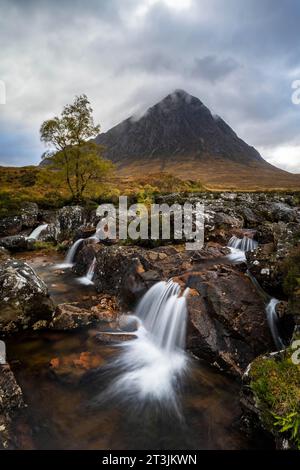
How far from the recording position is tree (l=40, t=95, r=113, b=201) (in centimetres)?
2788

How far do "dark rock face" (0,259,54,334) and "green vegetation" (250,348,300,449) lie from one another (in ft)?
24.2

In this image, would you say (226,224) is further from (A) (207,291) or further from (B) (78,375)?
(B) (78,375)

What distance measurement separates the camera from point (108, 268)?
569 inches

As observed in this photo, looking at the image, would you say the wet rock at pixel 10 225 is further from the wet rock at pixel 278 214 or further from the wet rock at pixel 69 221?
the wet rock at pixel 278 214

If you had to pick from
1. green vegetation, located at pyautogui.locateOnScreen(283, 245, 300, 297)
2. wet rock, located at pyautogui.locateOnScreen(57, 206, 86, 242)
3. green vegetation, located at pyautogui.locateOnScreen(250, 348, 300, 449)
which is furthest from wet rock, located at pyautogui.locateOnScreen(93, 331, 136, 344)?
wet rock, located at pyautogui.locateOnScreen(57, 206, 86, 242)

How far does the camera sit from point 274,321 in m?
8.77

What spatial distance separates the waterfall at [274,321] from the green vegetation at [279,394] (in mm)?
2793

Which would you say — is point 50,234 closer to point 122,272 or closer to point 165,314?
point 122,272

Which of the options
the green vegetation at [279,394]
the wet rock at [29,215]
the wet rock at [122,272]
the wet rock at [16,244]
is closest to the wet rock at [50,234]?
the wet rock at [16,244]

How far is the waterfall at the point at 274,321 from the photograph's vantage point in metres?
8.55

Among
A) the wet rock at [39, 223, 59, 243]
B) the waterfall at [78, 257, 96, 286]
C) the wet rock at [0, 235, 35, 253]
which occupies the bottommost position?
the waterfall at [78, 257, 96, 286]

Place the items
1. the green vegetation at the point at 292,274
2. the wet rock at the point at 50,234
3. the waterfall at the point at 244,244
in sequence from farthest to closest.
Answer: the wet rock at the point at 50,234
the waterfall at the point at 244,244
the green vegetation at the point at 292,274

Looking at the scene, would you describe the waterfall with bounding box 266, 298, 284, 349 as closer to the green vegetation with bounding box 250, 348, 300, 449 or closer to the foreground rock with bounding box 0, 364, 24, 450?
the green vegetation with bounding box 250, 348, 300, 449

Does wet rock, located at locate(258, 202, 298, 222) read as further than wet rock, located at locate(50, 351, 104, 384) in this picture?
Yes
